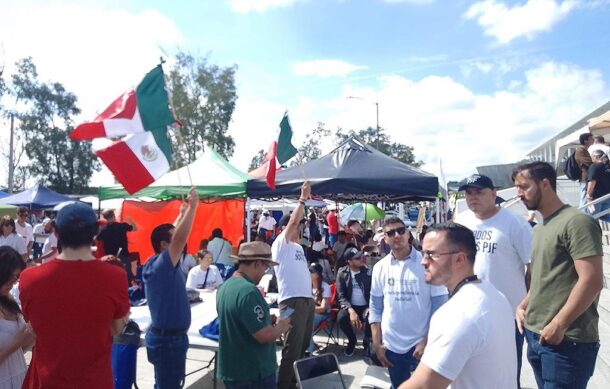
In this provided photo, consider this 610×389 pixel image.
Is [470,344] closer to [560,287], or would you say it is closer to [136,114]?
[560,287]

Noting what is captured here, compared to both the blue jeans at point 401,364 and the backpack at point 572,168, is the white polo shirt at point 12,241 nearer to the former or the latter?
the blue jeans at point 401,364

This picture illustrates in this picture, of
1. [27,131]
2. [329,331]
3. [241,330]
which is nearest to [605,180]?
[329,331]

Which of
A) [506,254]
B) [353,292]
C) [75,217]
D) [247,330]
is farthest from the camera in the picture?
[353,292]

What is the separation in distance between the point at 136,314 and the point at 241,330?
273 cm

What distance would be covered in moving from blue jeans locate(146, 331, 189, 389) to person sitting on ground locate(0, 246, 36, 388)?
0.84 metres

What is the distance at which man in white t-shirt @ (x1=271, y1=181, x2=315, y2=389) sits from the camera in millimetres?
Result: 4848

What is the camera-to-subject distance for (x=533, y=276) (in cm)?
286

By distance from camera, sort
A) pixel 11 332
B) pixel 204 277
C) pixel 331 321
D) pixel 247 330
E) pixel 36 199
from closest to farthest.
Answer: pixel 11 332, pixel 247 330, pixel 331 321, pixel 204 277, pixel 36 199

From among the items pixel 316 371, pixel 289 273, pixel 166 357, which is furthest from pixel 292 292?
pixel 166 357

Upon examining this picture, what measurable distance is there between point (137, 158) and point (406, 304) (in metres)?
2.58

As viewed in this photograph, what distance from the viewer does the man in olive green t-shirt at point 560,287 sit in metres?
2.49

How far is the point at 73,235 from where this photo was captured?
92.9 inches

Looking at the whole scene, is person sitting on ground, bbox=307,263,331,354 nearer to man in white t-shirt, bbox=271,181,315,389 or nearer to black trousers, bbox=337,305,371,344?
black trousers, bbox=337,305,371,344

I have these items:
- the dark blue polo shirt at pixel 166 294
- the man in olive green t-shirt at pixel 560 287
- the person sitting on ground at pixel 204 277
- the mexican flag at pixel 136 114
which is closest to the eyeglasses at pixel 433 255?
the man in olive green t-shirt at pixel 560 287
